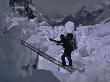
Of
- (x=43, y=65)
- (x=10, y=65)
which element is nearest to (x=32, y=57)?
(x=43, y=65)

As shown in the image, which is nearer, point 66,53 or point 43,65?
point 66,53

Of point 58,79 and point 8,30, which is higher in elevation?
point 8,30

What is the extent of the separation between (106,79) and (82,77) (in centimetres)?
70

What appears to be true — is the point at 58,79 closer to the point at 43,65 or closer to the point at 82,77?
the point at 82,77

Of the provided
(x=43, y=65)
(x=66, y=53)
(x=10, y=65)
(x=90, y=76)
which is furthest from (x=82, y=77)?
(x=43, y=65)

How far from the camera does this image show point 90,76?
10.5 meters

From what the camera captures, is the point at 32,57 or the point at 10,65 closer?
the point at 10,65

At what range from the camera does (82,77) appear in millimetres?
10523

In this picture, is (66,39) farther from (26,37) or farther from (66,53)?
(26,37)

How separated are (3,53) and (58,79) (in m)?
4.01

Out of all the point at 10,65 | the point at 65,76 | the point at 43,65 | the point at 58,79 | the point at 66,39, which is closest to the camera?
the point at 58,79

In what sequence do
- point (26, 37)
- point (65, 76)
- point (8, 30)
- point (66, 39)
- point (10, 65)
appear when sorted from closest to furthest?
point (65, 76), point (10, 65), point (66, 39), point (8, 30), point (26, 37)

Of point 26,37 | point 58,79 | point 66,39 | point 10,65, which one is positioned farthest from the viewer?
point 26,37

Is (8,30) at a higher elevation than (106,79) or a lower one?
higher
